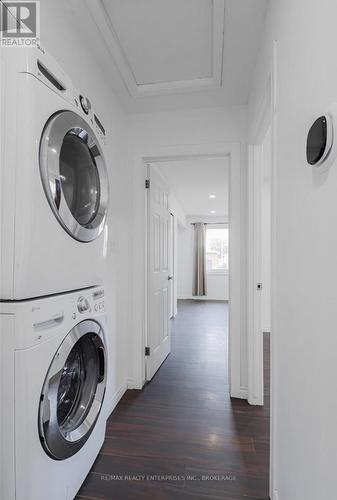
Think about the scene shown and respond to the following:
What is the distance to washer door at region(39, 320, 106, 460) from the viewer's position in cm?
99

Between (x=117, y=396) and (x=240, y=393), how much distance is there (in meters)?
1.02

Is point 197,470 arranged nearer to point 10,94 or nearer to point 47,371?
point 47,371

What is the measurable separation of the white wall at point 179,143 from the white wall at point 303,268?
1017 mm

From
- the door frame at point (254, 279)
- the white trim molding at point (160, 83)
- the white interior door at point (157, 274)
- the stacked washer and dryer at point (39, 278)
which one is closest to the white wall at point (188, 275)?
the white interior door at point (157, 274)

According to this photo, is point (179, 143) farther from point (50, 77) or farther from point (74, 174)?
point (50, 77)

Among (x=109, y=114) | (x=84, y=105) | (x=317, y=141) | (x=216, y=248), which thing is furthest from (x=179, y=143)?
(x=216, y=248)

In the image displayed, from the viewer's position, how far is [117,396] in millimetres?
2221

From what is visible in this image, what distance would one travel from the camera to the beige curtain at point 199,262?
789 centimetres

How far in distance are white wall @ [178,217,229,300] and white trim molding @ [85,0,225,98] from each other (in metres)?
5.93

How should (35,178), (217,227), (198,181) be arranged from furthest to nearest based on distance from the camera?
(217,227), (198,181), (35,178)

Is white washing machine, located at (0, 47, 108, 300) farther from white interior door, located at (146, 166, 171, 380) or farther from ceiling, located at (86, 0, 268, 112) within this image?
white interior door, located at (146, 166, 171, 380)

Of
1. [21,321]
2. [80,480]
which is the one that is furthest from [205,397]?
[21,321]

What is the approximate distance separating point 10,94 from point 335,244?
1061 mm

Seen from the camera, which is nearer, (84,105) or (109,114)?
(84,105)
